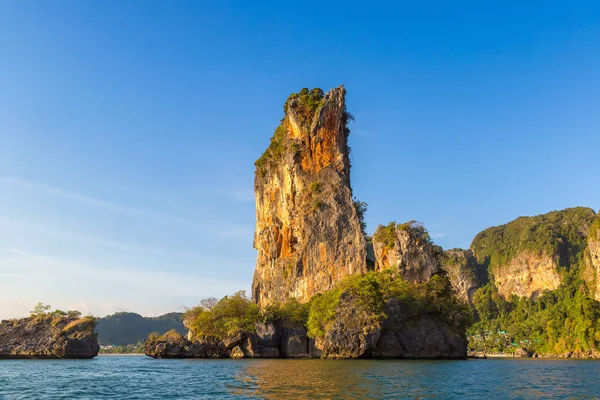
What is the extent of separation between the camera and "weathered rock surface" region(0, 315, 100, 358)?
76688mm

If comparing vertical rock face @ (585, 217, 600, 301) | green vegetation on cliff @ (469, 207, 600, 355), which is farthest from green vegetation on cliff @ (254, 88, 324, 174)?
vertical rock face @ (585, 217, 600, 301)

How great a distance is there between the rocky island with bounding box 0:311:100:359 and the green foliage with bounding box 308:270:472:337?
35585mm

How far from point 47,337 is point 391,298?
5152 centimetres

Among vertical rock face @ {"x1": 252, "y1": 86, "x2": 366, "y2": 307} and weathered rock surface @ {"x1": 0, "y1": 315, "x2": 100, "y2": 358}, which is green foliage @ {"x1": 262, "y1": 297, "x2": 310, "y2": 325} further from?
weathered rock surface @ {"x1": 0, "y1": 315, "x2": 100, "y2": 358}

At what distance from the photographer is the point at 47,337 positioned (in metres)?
77.7

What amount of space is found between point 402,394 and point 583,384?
14.3 meters

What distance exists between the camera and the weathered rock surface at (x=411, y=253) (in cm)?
7669

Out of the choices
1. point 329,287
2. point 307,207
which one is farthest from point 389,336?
point 307,207

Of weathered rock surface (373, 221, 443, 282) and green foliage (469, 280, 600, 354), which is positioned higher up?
weathered rock surface (373, 221, 443, 282)

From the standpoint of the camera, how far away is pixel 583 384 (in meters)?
31.4

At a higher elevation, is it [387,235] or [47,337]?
[387,235]

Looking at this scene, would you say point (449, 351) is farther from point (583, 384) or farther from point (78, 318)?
point (78, 318)

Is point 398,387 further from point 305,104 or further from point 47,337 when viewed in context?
point 305,104

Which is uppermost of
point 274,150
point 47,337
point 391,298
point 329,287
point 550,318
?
point 274,150
